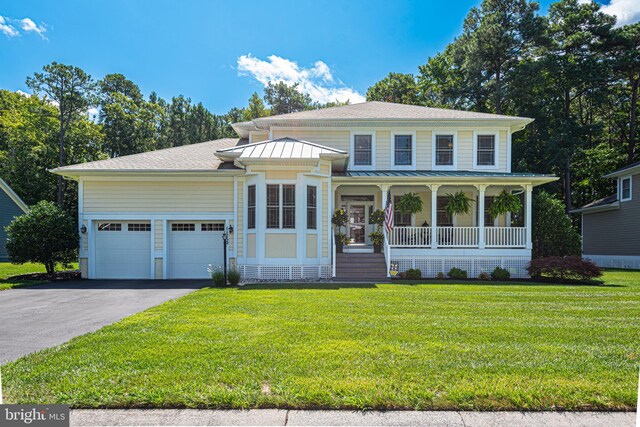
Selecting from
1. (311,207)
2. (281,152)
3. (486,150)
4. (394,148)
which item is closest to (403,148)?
(394,148)

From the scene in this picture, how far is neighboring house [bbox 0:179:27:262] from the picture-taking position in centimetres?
2038

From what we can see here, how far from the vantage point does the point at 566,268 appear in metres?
12.5

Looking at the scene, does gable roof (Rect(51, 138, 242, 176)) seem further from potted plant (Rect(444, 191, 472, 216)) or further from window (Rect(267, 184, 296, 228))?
potted plant (Rect(444, 191, 472, 216))

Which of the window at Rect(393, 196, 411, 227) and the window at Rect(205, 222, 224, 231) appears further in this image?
the window at Rect(393, 196, 411, 227)

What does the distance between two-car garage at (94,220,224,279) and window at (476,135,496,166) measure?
35.5 feet

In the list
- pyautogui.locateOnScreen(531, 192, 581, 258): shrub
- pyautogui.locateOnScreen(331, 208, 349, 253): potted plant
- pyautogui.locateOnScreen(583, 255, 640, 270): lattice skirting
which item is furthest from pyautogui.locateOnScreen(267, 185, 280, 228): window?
pyautogui.locateOnScreen(583, 255, 640, 270): lattice skirting

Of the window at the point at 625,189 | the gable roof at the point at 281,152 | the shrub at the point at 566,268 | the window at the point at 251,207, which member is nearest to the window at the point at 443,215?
the shrub at the point at 566,268

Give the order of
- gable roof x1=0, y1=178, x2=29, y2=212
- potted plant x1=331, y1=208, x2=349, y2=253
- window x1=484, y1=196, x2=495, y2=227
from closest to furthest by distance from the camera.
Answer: potted plant x1=331, y1=208, x2=349, y2=253, window x1=484, y1=196, x2=495, y2=227, gable roof x1=0, y1=178, x2=29, y2=212

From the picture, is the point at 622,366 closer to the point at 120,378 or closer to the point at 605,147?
the point at 120,378

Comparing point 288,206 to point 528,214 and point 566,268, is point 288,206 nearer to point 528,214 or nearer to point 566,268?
point 528,214

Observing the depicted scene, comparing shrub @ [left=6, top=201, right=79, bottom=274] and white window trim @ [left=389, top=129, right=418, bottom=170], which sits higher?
white window trim @ [left=389, top=129, right=418, bottom=170]

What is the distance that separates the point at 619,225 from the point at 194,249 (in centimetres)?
2211

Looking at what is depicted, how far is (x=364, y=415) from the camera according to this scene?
10.8ft

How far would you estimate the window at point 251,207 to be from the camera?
42.3 ft
